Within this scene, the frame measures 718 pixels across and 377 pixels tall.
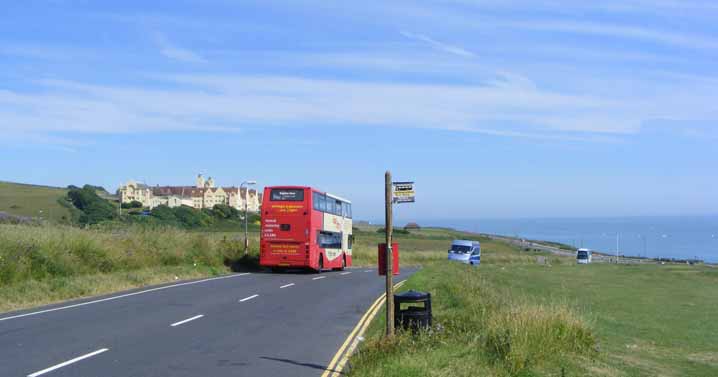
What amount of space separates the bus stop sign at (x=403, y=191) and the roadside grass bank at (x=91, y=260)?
11.6m

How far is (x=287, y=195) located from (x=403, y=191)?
24463 millimetres

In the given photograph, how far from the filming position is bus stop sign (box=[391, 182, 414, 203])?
1139 cm

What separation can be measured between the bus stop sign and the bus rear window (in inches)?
947

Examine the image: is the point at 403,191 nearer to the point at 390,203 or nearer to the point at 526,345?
the point at 390,203

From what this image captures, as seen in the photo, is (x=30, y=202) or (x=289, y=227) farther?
(x=30, y=202)

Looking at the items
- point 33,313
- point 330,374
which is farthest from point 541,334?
point 33,313

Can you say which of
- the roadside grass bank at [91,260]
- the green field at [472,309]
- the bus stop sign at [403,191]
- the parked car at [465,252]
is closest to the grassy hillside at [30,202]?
the roadside grass bank at [91,260]

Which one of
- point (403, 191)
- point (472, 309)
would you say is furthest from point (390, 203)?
point (472, 309)

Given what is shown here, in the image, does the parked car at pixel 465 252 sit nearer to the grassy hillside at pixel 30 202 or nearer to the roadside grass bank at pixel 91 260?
the roadside grass bank at pixel 91 260

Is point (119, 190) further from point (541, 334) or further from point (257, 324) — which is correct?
point (541, 334)

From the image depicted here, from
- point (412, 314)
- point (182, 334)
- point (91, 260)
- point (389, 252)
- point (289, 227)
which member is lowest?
point (182, 334)

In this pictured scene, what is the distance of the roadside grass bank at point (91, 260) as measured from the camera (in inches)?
824

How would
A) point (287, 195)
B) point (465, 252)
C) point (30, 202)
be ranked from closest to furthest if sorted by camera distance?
point (287, 195)
point (30, 202)
point (465, 252)

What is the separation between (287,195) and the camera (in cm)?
3556
